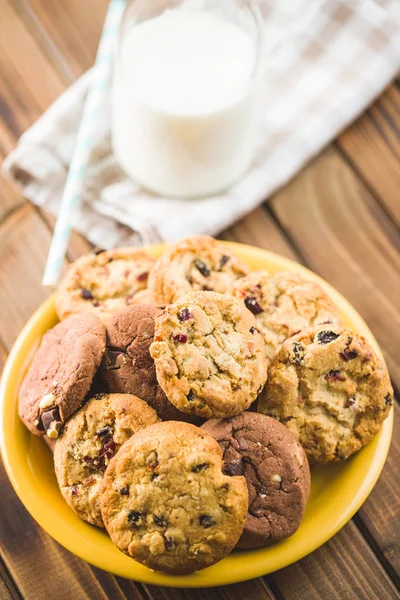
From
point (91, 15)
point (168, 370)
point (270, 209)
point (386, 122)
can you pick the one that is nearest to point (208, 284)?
point (168, 370)

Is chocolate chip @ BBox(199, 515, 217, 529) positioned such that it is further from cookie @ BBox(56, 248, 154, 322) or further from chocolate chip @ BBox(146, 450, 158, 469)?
cookie @ BBox(56, 248, 154, 322)

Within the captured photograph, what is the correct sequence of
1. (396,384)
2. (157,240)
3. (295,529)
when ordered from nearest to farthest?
(295,529)
(396,384)
(157,240)

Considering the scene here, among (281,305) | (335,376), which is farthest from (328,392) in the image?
(281,305)

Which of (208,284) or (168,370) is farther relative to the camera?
(208,284)

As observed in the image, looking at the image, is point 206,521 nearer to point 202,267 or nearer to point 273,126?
point 202,267

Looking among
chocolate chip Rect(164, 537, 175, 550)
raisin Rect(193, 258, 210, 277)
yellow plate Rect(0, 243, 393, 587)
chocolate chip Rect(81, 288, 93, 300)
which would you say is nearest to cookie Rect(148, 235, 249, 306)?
raisin Rect(193, 258, 210, 277)

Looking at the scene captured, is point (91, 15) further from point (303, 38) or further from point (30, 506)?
point (30, 506)
